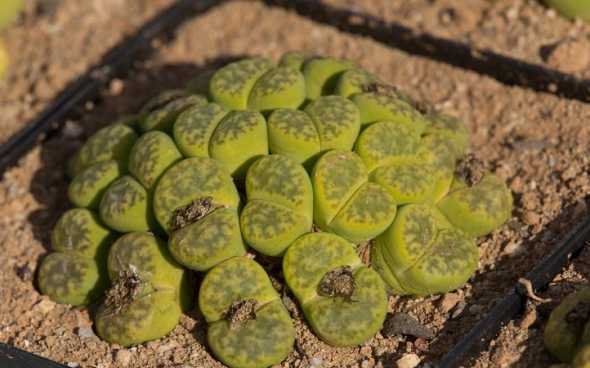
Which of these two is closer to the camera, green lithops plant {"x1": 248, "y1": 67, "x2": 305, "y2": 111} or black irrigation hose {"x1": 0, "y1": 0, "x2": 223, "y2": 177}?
green lithops plant {"x1": 248, "y1": 67, "x2": 305, "y2": 111}

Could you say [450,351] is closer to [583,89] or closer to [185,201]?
[185,201]

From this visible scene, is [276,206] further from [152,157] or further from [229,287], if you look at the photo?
[152,157]

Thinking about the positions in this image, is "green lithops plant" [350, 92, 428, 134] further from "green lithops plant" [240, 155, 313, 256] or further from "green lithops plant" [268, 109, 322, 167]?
"green lithops plant" [240, 155, 313, 256]

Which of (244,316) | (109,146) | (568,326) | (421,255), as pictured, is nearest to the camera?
(568,326)

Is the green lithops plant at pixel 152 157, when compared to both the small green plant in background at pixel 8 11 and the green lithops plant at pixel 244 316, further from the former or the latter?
the small green plant in background at pixel 8 11

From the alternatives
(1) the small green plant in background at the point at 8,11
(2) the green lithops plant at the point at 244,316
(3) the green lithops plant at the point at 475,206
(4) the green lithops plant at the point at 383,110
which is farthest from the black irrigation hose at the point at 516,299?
(1) the small green plant in background at the point at 8,11

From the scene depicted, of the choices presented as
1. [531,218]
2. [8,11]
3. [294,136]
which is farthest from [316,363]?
[8,11]

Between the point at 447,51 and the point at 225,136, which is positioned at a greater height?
the point at 225,136

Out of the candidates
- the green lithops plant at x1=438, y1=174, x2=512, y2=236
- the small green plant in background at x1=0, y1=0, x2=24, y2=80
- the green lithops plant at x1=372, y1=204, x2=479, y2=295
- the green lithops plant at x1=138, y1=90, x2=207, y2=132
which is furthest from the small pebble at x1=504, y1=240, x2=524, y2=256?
the small green plant in background at x1=0, y1=0, x2=24, y2=80
